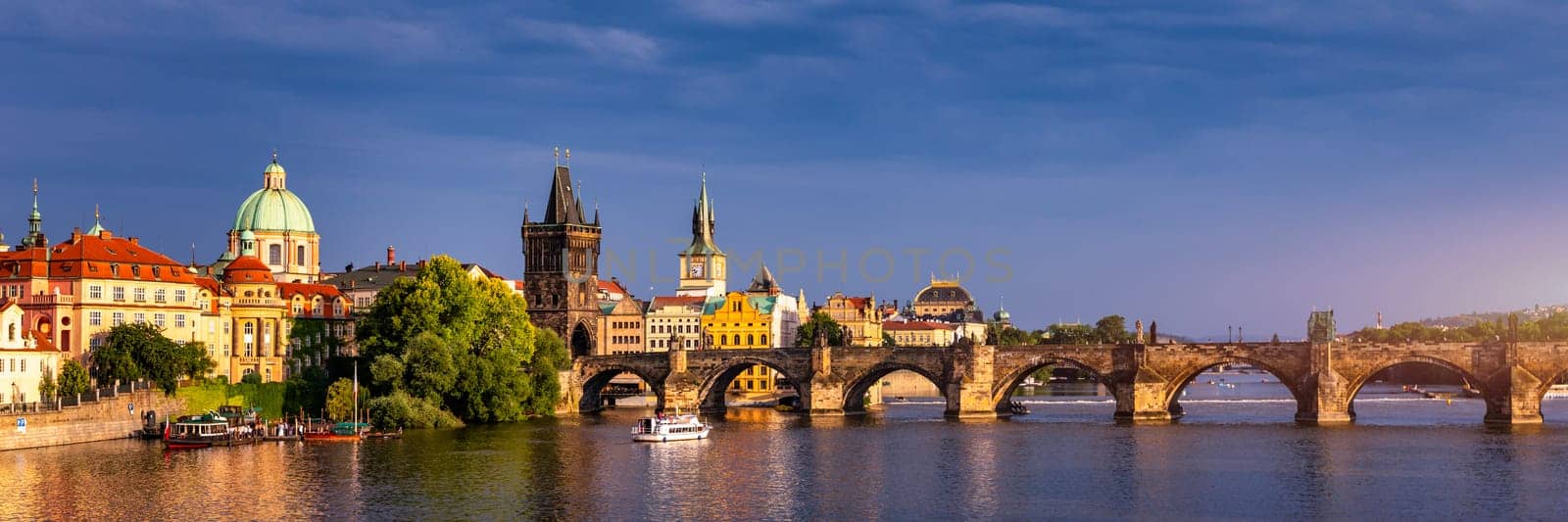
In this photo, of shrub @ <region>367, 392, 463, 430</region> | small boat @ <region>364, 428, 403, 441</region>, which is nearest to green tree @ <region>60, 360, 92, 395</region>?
small boat @ <region>364, 428, 403, 441</region>

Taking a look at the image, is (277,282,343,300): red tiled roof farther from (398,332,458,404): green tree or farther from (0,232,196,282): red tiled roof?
(398,332,458,404): green tree

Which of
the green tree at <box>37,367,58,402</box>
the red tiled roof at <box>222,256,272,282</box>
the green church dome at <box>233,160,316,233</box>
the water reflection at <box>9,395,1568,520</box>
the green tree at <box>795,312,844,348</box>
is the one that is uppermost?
the green church dome at <box>233,160,316,233</box>

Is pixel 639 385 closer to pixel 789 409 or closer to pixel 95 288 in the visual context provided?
pixel 789 409

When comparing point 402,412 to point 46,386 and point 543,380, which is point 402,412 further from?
point 543,380

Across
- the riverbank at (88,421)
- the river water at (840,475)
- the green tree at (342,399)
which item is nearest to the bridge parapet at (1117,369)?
the river water at (840,475)

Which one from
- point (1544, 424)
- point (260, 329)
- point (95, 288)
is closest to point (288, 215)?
point (260, 329)

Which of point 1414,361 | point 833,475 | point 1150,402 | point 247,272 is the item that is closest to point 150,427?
point 247,272

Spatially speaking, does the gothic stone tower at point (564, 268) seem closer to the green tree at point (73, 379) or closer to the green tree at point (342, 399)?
the green tree at point (342, 399)

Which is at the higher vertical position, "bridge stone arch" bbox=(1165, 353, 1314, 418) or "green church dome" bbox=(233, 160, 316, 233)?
"green church dome" bbox=(233, 160, 316, 233)

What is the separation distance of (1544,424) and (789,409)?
5850cm

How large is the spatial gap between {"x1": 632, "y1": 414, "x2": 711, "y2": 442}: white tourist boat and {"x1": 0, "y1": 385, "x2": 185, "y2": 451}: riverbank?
28.0 m

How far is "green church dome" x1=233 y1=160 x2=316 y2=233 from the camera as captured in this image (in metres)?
164

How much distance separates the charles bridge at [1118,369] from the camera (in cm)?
11456

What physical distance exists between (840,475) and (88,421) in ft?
141
